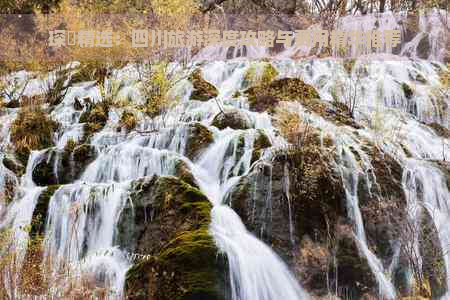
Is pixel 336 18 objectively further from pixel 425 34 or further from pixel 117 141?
pixel 117 141

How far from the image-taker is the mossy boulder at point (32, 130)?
10148 mm

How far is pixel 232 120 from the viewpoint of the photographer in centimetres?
983

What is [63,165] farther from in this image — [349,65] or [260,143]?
[349,65]

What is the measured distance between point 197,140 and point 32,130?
154 inches

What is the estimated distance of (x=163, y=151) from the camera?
8.70 m

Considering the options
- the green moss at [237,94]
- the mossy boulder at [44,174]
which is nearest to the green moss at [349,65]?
the green moss at [237,94]

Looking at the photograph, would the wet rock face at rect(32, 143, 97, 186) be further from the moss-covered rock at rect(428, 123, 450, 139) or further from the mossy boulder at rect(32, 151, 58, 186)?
the moss-covered rock at rect(428, 123, 450, 139)

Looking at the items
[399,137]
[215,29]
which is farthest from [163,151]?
[215,29]

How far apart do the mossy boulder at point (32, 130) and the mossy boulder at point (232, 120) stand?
12.1 ft

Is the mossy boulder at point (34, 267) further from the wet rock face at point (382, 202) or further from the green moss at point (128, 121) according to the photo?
the wet rock face at point (382, 202)

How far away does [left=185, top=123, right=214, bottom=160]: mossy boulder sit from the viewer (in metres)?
8.99

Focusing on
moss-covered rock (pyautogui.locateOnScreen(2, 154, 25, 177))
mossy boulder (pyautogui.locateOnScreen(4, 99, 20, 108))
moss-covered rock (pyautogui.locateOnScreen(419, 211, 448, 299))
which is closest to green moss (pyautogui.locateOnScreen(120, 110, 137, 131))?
moss-covered rock (pyautogui.locateOnScreen(2, 154, 25, 177))

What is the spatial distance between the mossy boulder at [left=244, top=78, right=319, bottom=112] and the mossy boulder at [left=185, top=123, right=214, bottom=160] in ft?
6.51

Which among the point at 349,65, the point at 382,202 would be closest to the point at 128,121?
the point at 382,202
